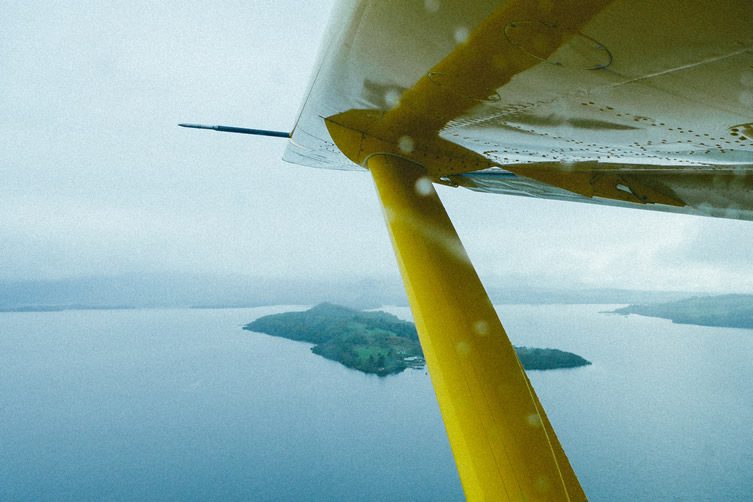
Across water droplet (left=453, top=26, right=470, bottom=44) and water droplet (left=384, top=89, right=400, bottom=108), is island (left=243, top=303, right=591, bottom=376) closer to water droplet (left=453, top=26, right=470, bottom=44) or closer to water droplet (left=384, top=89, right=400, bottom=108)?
water droplet (left=384, top=89, right=400, bottom=108)

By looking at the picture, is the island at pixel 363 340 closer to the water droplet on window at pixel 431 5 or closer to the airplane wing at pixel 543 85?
the airplane wing at pixel 543 85

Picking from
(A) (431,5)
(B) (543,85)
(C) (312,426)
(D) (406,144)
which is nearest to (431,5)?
(A) (431,5)

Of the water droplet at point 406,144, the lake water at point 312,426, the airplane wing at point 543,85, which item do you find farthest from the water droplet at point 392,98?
the lake water at point 312,426

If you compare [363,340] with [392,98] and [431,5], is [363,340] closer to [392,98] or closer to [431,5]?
[392,98]

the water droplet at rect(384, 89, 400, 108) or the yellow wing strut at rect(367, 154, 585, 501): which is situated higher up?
the water droplet at rect(384, 89, 400, 108)

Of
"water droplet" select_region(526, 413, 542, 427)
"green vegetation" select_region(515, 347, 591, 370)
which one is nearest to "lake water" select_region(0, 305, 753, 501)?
"green vegetation" select_region(515, 347, 591, 370)

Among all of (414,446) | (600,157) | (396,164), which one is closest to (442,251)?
(396,164)
